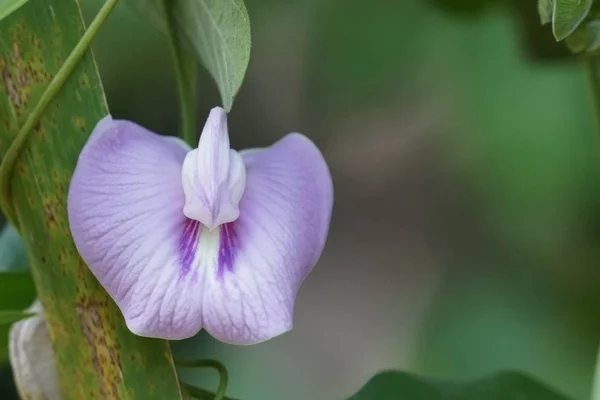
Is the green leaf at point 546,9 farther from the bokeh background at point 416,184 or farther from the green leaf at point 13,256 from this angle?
the bokeh background at point 416,184

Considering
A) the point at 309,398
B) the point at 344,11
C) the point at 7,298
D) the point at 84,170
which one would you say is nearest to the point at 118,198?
the point at 84,170

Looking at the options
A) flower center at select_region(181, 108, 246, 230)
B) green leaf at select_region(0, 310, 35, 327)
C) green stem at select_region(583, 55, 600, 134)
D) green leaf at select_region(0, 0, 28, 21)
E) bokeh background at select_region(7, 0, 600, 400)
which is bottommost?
bokeh background at select_region(7, 0, 600, 400)

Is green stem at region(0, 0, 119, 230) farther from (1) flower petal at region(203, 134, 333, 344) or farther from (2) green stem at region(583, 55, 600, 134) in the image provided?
(2) green stem at region(583, 55, 600, 134)

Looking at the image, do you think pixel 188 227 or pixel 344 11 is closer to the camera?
pixel 188 227

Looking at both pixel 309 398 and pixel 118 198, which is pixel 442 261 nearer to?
pixel 309 398

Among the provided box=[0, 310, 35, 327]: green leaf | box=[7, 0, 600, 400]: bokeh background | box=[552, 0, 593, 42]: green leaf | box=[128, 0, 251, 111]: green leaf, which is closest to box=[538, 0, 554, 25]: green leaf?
box=[552, 0, 593, 42]: green leaf

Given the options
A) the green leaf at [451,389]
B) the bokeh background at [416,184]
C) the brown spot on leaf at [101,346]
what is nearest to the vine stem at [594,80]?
the green leaf at [451,389]

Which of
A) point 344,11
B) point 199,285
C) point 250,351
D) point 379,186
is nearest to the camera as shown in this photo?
point 199,285
